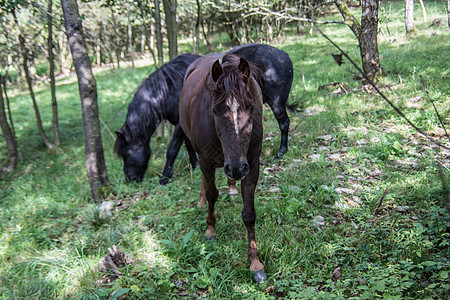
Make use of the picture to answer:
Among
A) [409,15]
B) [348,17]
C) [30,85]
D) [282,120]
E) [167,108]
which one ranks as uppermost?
[409,15]

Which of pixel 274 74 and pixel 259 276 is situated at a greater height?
pixel 274 74

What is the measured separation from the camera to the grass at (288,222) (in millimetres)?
2379

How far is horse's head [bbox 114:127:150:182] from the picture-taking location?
533 centimetres

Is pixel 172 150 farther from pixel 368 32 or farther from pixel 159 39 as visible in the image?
pixel 368 32

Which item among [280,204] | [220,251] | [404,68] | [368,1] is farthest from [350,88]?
[220,251]

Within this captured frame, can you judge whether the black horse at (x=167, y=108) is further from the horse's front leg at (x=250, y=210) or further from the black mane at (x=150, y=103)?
the horse's front leg at (x=250, y=210)

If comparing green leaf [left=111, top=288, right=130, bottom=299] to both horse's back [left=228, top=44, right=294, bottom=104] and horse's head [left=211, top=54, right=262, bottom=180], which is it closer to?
horse's head [left=211, top=54, right=262, bottom=180]

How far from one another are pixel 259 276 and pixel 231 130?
4.65 ft

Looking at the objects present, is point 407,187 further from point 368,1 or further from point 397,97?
point 368,1

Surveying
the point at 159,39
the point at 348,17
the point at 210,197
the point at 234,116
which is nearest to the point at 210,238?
the point at 210,197

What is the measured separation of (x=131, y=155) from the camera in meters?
5.31

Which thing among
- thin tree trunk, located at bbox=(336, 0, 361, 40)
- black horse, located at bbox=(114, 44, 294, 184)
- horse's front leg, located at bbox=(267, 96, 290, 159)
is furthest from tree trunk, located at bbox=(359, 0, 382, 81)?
horse's front leg, located at bbox=(267, 96, 290, 159)

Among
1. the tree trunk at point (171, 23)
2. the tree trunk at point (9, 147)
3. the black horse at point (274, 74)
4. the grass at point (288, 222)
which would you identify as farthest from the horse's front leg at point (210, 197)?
the tree trunk at point (9, 147)

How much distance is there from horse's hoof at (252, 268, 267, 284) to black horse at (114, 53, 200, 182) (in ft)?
10.3
